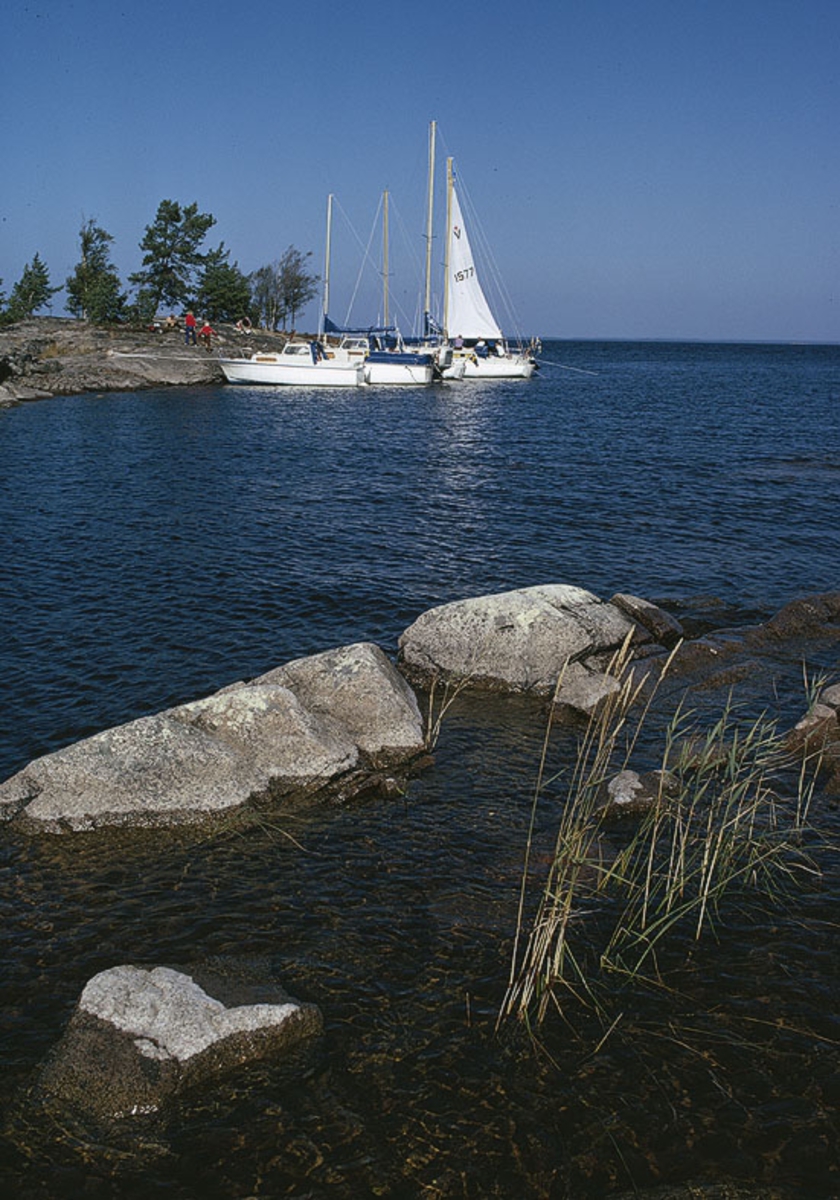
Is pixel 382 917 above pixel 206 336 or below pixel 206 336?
below

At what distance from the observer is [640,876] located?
9.77 m

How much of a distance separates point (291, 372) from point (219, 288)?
2498 cm

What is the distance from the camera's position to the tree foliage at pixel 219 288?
287 ft

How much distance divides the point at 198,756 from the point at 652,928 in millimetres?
5545

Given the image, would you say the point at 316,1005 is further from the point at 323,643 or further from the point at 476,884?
the point at 323,643

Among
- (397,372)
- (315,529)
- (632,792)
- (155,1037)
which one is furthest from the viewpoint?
(397,372)

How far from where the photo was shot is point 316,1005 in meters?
7.72

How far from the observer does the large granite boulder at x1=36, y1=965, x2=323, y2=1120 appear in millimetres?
6738

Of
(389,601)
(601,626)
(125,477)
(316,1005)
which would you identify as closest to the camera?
(316,1005)

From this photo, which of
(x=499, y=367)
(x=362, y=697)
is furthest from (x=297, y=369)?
(x=362, y=697)

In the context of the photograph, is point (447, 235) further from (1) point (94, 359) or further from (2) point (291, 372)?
(1) point (94, 359)

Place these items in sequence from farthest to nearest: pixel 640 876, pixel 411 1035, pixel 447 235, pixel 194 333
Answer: pixel 447 235
pixel 194 333
pixel 640 876
pixel 411 1035

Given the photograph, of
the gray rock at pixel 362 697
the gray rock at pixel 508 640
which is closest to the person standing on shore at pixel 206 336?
the gray rock at pixel 508 640

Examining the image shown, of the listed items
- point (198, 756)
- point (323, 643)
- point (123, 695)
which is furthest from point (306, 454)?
point (198, 756)
